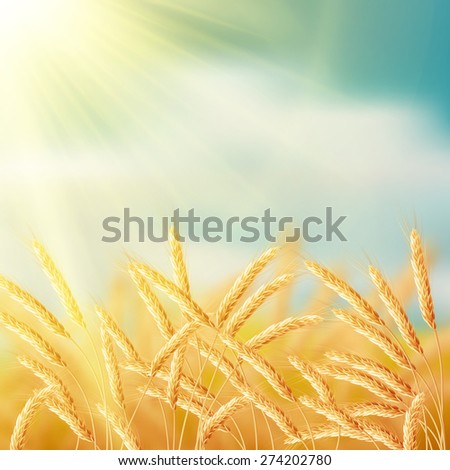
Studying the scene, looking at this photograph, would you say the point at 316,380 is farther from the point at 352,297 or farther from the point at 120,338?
the point at 120,338

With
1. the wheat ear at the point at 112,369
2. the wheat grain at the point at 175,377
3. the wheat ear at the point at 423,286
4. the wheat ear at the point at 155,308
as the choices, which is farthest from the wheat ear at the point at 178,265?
the wheat ear at the point at 423,286

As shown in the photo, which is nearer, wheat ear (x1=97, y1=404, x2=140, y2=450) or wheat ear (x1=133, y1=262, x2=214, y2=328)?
wheat ear (x1=133, y1=262, x2=214, y2=328)

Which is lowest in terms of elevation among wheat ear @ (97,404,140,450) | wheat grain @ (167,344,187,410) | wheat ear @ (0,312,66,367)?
wheat ear @ (97,404,140,450)

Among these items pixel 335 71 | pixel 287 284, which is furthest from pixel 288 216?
pixel 335 71

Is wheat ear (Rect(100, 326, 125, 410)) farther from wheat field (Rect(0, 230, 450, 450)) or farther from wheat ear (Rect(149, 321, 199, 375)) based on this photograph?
wheat ear (Rect(149, 321, 199, 375))

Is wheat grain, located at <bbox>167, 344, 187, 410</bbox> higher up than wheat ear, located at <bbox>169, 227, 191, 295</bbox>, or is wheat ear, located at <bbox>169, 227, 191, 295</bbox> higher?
wheat ear, located at <bbox>169, 227, 191, 295</bbox>

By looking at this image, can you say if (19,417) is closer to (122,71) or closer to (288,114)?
(122,71)

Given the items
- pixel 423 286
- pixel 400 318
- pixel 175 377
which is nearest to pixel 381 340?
pixel 400 318

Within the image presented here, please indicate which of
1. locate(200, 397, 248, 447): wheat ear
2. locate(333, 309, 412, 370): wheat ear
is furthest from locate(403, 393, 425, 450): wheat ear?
locate(200, 397, 248, 447): wheat ear
